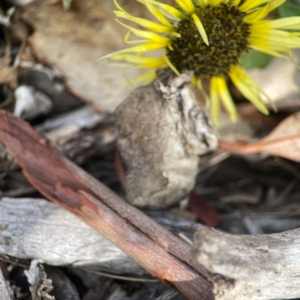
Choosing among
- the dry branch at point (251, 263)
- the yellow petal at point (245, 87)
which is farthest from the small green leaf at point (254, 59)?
the dry branch at point (251, 263)

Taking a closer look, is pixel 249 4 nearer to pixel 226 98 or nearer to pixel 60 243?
pixel 226 98

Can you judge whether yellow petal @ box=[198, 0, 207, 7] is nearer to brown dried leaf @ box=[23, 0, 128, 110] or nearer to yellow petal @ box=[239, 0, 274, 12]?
yellow petal @ box=[239, 0, 274, 12]

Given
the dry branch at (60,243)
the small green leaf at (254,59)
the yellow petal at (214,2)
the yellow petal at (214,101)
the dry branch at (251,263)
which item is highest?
the yellow petal at (214,2)

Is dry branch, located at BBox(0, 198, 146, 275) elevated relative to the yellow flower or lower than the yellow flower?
lower

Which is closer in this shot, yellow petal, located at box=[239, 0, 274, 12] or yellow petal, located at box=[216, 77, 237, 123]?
yellow petal, located at box=[239, 0, 274, 12]

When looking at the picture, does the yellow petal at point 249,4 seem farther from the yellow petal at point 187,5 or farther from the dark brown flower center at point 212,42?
the yellow petal at point 187,5

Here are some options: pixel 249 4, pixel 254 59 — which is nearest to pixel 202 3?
pixel 249 4

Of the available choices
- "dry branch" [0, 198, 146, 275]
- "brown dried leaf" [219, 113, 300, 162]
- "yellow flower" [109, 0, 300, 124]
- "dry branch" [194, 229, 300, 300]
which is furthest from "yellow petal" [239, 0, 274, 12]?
"dry branch" [0, 198, 146, 275]
